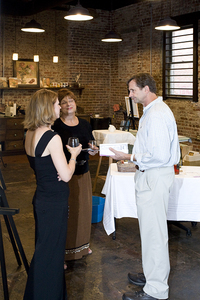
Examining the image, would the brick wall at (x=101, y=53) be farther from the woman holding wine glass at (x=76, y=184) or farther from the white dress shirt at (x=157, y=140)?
the white dress shirt at (x=157, y=140)

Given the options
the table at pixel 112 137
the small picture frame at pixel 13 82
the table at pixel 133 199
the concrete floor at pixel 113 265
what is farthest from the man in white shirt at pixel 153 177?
the small picture frame at pixel 13 82

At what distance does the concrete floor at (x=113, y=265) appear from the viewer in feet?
9.34

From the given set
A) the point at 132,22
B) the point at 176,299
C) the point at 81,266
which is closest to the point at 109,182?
the point at 81,266

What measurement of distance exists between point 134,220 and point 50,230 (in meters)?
2.44

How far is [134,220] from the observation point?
459 centimetres

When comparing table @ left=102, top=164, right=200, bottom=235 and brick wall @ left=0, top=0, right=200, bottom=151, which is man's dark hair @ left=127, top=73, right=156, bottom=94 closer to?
table @ left=102, top=164, right=200, bottom=235

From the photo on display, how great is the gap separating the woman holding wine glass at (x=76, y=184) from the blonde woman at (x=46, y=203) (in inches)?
33.7

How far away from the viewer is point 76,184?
3283 mm

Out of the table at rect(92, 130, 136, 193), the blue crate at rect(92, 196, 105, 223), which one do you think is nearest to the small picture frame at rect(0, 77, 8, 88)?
the table at rect(92, 130, 136, 193)

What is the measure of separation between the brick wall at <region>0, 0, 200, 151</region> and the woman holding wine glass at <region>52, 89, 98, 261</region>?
17.5 ft

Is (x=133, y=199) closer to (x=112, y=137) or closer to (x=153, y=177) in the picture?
(x=153, y=177)

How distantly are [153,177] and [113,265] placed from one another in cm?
124

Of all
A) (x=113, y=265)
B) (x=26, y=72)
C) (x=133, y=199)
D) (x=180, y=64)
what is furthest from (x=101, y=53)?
(x=113, y=265)

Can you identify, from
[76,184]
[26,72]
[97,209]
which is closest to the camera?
[76,184]
